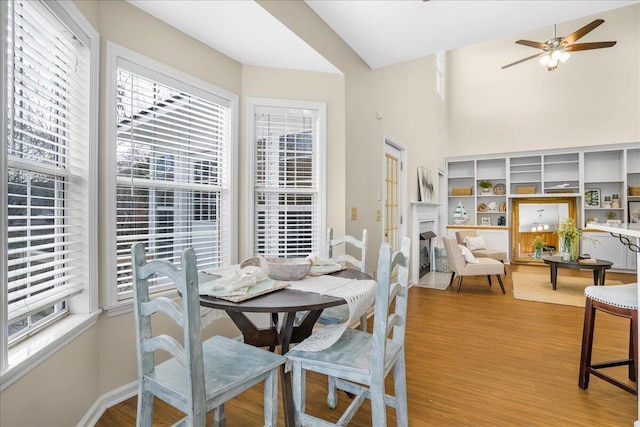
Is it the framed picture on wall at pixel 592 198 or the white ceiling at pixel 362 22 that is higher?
the white ceiling at pixel 362 22

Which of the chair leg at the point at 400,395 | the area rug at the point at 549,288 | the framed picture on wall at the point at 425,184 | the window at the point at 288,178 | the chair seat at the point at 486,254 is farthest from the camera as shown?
the chair seat at the point at 486,254

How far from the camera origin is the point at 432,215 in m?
6.14

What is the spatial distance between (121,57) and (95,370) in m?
1.83

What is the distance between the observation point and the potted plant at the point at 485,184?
25.3 ft

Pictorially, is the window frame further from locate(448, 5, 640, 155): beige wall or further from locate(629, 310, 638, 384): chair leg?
locate(448, 5, 640, 155): beige wall

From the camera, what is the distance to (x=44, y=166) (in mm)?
1553

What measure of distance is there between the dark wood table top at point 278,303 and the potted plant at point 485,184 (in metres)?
7.34

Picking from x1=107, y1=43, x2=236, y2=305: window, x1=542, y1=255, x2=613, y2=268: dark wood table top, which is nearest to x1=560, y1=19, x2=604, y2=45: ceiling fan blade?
x1=542, y1=255, x2=613, y2=268: dark wood table top

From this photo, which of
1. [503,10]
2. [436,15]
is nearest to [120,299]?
[436,15]

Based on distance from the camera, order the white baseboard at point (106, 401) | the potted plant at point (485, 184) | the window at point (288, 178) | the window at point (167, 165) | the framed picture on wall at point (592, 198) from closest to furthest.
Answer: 1. the white baseboard at point (106, 401)
2. the window at point (167, 165)
3. the window at point (288, 178)
4. the framed picture on wall at point (592, 198)
5. the potted plant at point (485, 184)

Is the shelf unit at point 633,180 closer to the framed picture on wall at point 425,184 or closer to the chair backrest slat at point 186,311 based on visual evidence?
the framed picture on wall at point 425,184

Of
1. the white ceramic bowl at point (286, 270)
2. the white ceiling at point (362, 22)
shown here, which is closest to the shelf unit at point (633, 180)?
the white ceiling at point (362, 22)

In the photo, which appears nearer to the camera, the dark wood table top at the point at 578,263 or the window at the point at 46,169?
the window at the point at 46,169

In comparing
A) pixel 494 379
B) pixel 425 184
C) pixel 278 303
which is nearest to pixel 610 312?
pixel 494 379
